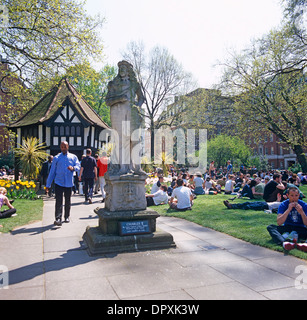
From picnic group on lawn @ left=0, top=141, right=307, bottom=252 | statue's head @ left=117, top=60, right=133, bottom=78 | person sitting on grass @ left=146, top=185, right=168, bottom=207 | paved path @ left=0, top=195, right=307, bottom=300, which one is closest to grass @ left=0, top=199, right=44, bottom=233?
picnic group on lawn @ left=0, top=141, right=307, bottom=252

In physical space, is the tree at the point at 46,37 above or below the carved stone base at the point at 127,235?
above

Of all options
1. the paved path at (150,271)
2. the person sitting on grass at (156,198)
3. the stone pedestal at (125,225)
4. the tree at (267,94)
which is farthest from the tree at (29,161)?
the tree at (267,94)

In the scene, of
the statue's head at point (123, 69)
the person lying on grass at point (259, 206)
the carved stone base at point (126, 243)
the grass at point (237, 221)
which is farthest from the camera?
the person lying on grass at point (259, 206)

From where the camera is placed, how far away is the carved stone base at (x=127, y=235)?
4938mm

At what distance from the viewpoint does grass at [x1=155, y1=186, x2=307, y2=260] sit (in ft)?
18.6

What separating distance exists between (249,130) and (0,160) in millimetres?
29812

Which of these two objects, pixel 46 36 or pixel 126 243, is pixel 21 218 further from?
pixel 46 36

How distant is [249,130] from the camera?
26047 mm

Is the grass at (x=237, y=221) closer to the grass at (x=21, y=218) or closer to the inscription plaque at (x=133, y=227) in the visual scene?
the inscription plaque at (x=133, y=227)

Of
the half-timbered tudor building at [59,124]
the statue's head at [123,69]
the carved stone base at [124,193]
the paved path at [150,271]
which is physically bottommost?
the paved path at [150,271]

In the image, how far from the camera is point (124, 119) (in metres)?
5.74

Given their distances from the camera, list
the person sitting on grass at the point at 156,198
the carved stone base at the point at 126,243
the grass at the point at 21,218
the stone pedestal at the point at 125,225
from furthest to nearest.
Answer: the person sitting on grass at the point at 156,198
the grass at the point at 21,218
the stone pedestal at the point at 125,225
the carved stone base at the point at 126,243

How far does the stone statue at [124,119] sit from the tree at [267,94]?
18515mm
